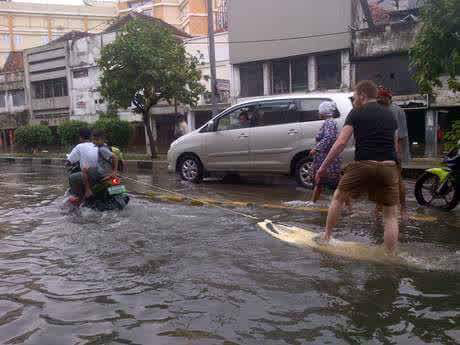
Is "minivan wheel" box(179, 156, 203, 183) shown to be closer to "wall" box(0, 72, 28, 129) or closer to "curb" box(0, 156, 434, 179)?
"curb" box(0, 156, 434, 179)

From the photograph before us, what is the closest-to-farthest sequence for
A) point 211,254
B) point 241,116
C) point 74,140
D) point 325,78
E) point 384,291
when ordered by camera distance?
point 384,291 < point 211,254 < point 241,116 < point 325,78 < point 74,140

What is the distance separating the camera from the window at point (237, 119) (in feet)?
35.4

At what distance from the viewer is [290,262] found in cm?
483

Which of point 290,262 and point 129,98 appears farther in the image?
point 129,98

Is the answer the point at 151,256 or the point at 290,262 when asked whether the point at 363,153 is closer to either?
the point at 290,262

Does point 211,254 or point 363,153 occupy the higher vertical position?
point 363,153

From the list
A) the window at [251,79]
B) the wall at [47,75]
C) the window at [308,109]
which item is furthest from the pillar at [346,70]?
the wall at [47,75]

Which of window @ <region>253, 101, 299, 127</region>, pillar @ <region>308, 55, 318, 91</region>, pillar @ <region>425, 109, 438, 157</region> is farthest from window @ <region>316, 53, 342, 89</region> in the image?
window @ <region>253, 101, 299, 127</region>

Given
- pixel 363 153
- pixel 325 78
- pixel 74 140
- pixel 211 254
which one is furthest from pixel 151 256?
pixel 74 140

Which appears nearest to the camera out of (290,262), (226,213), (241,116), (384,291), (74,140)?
(384,291)

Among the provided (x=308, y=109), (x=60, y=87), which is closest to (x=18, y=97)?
(x=60, y=87)

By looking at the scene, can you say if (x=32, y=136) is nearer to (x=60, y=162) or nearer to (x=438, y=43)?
(x=60, y=162)

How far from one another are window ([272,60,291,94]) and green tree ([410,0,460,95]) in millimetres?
13753

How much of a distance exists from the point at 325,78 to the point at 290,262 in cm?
1902
